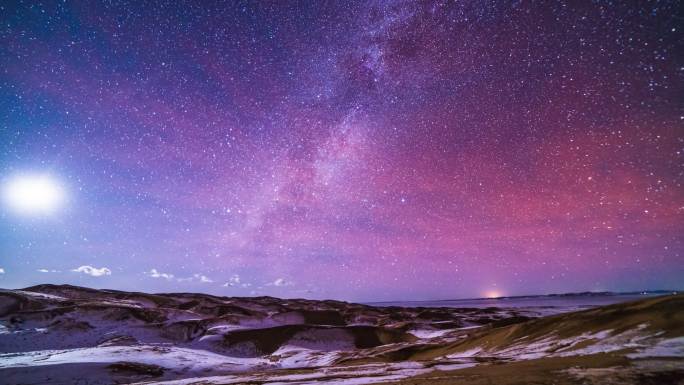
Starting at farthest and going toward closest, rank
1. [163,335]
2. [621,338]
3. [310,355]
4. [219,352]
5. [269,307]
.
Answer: [269,307]
[163,335]
[219,352]
[310,355]
[621,338]

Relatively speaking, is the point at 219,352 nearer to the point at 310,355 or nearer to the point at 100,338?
the point at 310,355

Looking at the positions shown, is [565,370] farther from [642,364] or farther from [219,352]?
[219,352]

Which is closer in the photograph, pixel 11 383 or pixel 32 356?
pixel 11 383

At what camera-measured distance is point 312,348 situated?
3591cm

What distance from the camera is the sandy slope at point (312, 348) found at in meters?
10.5

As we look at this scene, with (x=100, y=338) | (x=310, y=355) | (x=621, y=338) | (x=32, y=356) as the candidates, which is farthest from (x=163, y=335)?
(x=621, y=338)

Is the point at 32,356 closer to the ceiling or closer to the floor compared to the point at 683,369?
closer to the floor

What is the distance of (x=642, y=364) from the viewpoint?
8.71 metres

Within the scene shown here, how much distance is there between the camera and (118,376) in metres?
20.4

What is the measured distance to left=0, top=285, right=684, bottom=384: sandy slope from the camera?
1046cm

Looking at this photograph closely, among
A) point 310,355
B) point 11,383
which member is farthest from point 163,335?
point 11,383

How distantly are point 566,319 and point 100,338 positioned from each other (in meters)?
38.0

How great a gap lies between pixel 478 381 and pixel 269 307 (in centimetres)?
7000

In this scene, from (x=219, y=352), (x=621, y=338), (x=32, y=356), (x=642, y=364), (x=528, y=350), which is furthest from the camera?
(x=219, y=352)
